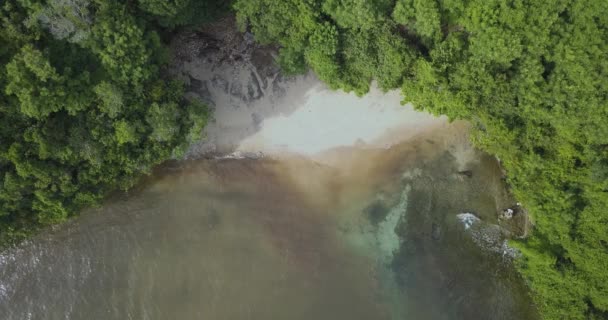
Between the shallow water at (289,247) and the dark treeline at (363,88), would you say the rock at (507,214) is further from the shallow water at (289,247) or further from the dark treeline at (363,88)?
the dark treeline at (363,88)

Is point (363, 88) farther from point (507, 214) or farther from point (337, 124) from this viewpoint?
point (507, 214)

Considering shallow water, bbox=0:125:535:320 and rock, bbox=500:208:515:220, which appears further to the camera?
rock, bbox=500:208:515:220

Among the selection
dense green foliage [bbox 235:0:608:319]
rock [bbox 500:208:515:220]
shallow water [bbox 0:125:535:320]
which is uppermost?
dense green foliage [bbox 235:0:608:319]

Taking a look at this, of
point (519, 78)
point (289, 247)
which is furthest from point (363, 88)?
point (289, 247)

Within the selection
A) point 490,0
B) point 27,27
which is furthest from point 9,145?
point 490,0

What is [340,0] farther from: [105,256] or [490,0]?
[105,256]

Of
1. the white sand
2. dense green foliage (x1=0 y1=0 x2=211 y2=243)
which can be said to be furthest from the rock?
dense green foliage (x1=0 y1=0 x2=211 y2=243)

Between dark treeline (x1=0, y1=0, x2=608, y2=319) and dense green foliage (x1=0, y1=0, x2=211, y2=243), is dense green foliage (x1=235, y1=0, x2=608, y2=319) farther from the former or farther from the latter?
dense green foliage (x1=0, y1=0, x2=211, y2=243)
